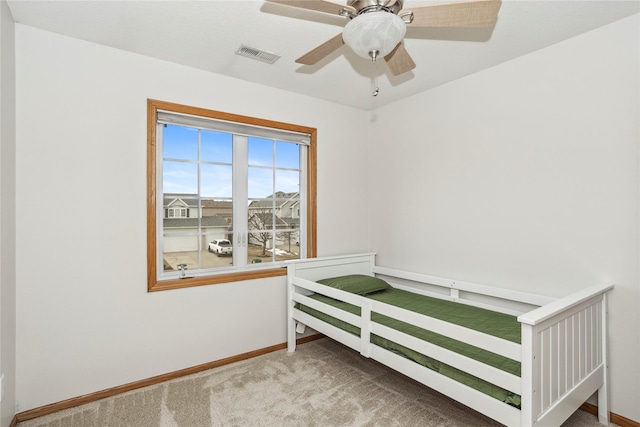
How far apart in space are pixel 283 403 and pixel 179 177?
184 centimetres

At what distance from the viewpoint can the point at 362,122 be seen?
3.67 m

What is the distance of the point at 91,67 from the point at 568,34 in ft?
10.2

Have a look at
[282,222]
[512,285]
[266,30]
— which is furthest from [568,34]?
[282,222]

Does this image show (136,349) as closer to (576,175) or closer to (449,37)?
(449,37)

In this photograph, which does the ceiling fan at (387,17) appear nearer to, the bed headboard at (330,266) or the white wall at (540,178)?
the white wall at (540,178)

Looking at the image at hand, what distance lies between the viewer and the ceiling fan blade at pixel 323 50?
1.69 metres

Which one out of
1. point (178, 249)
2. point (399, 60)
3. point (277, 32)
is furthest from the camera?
point (178, 249)

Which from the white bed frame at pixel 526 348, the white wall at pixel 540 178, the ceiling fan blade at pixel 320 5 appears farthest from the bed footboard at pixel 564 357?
the ceiling fan blade at pixel 320 5

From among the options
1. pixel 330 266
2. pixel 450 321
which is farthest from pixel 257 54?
pixel 450 321

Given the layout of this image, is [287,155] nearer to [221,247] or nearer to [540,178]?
[221,247]

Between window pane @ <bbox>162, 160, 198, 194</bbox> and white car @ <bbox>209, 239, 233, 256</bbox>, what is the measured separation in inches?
18.2

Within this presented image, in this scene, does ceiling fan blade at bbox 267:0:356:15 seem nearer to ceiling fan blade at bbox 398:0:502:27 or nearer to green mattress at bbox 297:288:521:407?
ceiling fan blade at bbox 398:0:502:27

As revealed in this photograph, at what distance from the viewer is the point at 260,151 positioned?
3.07m

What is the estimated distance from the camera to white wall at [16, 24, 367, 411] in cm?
205
